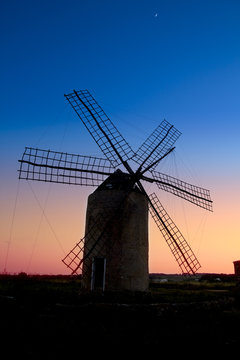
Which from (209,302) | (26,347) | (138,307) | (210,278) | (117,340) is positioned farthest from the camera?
(210,278)

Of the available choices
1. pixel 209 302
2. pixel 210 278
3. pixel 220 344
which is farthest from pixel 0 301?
pixel 210 278

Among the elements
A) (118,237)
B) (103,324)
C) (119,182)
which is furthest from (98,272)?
(103,324)

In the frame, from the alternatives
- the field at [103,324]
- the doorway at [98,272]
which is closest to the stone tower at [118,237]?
the doorway at [98,272]

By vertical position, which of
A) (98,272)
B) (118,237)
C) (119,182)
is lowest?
(98,272)

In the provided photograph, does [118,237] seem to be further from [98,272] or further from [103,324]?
[103,324]

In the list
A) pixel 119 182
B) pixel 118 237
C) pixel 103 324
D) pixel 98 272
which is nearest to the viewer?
pixel 103 324

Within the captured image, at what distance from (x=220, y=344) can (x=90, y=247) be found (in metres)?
8.17

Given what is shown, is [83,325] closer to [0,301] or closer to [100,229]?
[0,301]

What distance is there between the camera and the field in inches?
253

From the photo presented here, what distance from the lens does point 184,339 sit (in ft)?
23.7

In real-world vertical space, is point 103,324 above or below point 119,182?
below

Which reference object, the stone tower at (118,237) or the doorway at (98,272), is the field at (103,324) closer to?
the stone tower at (118,237)

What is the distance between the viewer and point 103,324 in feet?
27.3

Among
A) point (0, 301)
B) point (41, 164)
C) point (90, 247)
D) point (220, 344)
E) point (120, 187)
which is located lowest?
point (220, 344)
